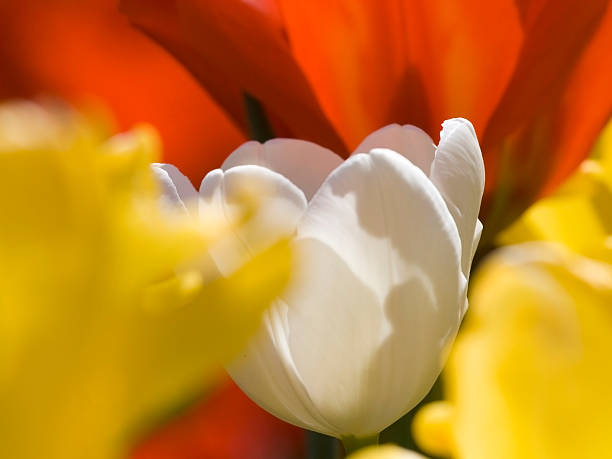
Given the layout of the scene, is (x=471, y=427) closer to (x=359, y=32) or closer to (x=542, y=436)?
(x=542, y=436)

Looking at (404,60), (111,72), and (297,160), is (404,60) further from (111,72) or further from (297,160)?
(111,72)

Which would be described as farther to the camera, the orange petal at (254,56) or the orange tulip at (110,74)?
the orange tulip at (110,74)

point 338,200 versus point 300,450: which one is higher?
point 338,200

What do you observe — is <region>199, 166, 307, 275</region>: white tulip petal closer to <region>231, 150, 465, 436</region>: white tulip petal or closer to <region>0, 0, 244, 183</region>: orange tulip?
<region>231, 150, 465, 436</region>: white tulip petal

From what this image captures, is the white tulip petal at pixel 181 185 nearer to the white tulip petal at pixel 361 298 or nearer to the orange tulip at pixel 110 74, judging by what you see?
Result: the white tulip petal at pixel 361 298

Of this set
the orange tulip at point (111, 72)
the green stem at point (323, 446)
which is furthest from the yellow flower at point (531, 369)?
Answer: the orange tulip at point (111, 72)

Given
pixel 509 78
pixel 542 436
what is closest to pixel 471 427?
pixel 542 436
